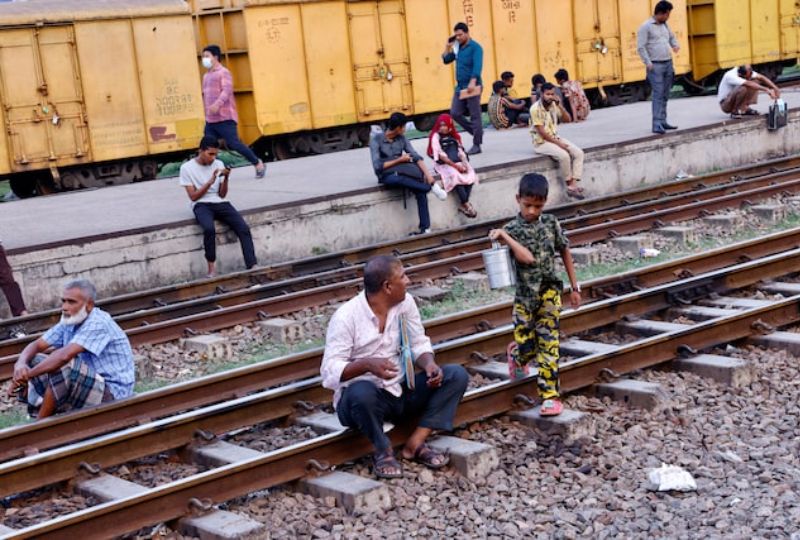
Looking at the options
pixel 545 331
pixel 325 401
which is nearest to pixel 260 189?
pixel 325 401

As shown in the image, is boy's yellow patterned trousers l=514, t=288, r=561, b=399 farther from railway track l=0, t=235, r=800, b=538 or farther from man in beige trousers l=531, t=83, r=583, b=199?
man in beige trousers l=531, t=83, r=583, b=199

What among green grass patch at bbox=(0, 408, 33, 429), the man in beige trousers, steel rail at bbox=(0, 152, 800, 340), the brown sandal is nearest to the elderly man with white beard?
green grass patch at bbox=(0, 408, 33, 429)

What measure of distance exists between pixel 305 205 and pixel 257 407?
6306 mm

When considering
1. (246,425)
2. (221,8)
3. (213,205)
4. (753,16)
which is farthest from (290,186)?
(753,16)

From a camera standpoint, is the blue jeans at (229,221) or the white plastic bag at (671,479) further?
the blue jeans at (229,221)

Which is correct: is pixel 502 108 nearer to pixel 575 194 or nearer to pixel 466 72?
pixel 466 72

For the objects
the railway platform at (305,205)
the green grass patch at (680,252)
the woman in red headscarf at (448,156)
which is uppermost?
the woman in red headscarf at (448,156)

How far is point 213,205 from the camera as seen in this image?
12.5 metres

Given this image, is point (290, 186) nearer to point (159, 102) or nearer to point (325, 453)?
point (159, 102)

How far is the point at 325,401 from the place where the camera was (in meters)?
7.66

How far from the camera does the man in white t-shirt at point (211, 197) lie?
12359 millimetres

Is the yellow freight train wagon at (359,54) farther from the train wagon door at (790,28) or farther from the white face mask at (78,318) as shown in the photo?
the white face mask at (78,318)

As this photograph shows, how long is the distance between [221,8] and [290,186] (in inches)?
280

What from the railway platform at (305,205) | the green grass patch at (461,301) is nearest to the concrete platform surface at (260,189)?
the railway platform at (305,205)
